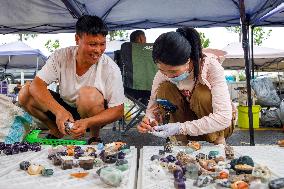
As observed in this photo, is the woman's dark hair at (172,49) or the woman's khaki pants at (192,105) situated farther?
the woman's khaki pants at (192,105)

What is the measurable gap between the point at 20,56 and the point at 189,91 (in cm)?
1060

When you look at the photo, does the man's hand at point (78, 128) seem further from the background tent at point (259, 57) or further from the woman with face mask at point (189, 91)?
the background tent at point (259, 57)

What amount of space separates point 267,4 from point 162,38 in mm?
2131

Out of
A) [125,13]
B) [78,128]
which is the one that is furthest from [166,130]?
[125,13]

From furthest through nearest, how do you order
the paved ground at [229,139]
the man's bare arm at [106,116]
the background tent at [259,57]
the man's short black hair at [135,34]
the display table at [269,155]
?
1. the background tent at [259,57]
2. the man's short black hair at [135,34]
3. the paved ground at [229,139]
4. the man's bare arm at [106,116]
5. the display table at [269,155]

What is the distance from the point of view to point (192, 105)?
7.11 ft

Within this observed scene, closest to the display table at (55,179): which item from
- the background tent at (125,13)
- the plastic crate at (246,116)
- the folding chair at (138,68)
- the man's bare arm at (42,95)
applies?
the man's bare arm at (42,95)

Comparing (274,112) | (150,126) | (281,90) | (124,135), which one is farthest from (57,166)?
(281,90)

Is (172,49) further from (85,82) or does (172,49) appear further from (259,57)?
(259,57)

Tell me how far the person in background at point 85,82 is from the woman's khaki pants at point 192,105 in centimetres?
41

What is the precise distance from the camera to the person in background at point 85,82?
234 cm

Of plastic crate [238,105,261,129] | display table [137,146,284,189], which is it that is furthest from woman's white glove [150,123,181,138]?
plastic crate [238,105,261,129]

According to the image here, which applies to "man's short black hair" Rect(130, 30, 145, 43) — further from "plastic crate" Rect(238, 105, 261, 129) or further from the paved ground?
"plastic crate" Rect(238, 105, 261, 129)

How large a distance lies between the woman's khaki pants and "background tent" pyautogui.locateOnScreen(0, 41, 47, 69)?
829cm
